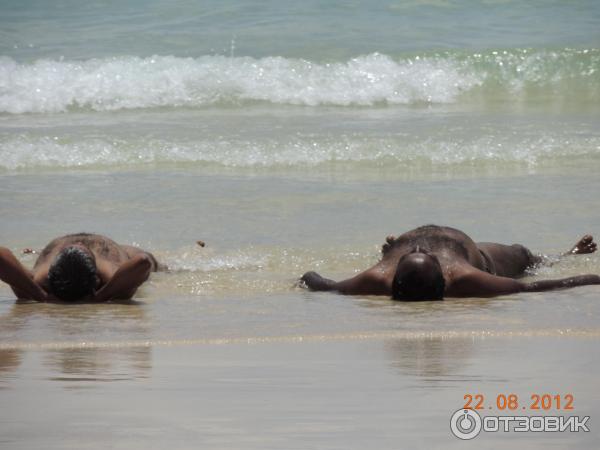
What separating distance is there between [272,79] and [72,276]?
1082 cm

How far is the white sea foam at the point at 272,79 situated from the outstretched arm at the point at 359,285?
9.54 m

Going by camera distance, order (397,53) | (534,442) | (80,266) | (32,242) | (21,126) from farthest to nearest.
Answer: (397,53) → (21,126) → (32,242) → (80,266) → (534,442)

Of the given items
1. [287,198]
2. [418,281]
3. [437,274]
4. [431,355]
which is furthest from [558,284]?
[287,198]

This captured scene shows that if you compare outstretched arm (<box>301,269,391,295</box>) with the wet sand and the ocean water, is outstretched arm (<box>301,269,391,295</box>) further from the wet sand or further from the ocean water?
the wet sand

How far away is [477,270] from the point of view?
27.0 feet

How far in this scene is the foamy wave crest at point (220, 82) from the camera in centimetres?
1784

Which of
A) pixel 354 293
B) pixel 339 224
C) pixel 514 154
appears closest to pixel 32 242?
pixel 339 224

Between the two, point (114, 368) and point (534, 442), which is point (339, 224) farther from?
point (534, 442)

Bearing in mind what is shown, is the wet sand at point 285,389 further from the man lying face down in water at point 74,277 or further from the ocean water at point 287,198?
the man lying face down in water at point 74,277

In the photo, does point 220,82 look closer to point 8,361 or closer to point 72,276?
point 72,276

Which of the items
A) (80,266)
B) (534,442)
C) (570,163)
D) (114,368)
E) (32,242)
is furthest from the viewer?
(570,163)

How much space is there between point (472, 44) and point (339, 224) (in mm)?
10454

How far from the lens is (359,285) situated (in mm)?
8195

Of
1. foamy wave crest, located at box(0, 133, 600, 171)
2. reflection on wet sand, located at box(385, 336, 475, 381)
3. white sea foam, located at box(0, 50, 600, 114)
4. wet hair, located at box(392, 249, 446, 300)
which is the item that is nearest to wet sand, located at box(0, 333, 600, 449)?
reflection on wet sand, located at box(385, 336, 475, 381)
